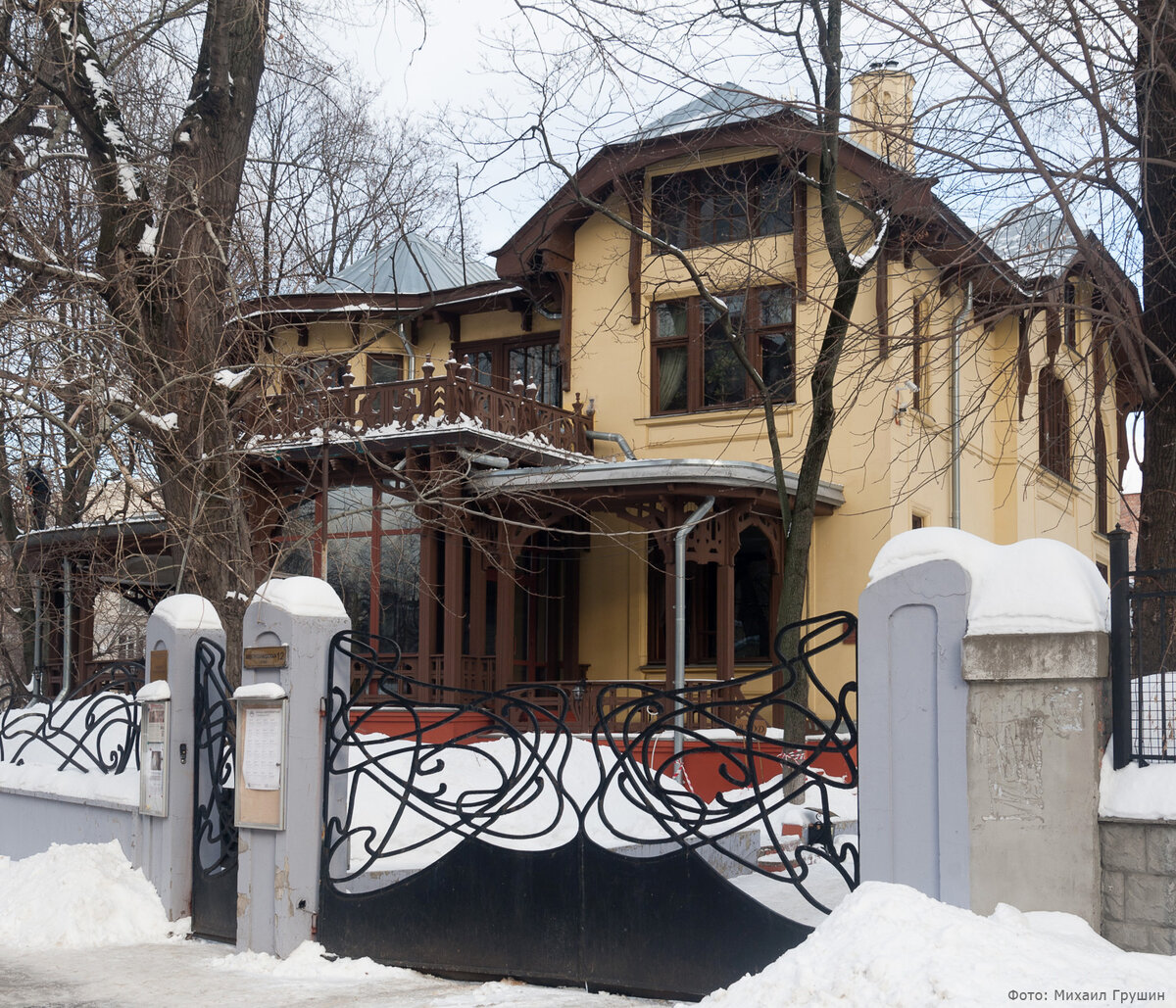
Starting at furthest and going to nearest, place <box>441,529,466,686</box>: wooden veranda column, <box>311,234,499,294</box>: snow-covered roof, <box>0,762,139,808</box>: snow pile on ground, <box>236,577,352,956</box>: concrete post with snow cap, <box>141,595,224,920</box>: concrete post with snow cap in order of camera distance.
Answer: <box>311,234,499,294</box>: snow-covered roof < <box>441,529,466,686</box>: wooden veranda column < <box>0,762,139,808</box>: snow pile on ground < <box>141,595,224,920</box>: concrete post with snow cap < <box>236,577,352,956</box>: concrete post with snow cap

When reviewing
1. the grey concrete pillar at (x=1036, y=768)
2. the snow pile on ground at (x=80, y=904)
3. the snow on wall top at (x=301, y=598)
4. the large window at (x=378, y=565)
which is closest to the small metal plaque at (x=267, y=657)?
the snow on wall top at (x=301, y=598)

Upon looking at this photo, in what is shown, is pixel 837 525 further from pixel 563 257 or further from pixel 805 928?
pixel 805 928

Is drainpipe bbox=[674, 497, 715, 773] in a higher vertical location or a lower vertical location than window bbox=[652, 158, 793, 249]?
lower

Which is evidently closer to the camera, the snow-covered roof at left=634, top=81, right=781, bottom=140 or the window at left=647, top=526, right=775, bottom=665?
the snow-covered roof at left=634, top=81, right=781, bottom=140

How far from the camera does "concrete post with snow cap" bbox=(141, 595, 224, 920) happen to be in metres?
8.44

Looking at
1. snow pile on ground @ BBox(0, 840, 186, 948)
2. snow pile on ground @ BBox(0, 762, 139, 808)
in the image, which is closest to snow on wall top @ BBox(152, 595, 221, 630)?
snow pile on ground @ BBox(0, 762, 139, 808)

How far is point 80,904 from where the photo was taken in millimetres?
8320

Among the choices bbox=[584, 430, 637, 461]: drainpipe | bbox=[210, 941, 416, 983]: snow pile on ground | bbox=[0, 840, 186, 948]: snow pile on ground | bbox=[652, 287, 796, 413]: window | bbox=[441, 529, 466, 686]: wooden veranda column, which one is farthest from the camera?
bbox=[584, 430, 637, 461]: drainpipe

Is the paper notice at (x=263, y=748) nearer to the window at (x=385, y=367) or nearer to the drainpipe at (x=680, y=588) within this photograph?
the drainpipe at (x=680, y=588)

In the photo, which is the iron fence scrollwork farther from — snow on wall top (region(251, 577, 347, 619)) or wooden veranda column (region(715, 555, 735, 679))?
wooden veranda column (region(715, 555, 735, 679))

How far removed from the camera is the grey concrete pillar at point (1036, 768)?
5059mm

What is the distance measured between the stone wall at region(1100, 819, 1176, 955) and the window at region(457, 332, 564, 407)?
16.5 m

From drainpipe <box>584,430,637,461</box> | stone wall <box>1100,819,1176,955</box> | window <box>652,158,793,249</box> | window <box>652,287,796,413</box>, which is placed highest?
window <box>652,158,793,249</box>

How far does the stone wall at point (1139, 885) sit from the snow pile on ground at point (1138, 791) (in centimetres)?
4
